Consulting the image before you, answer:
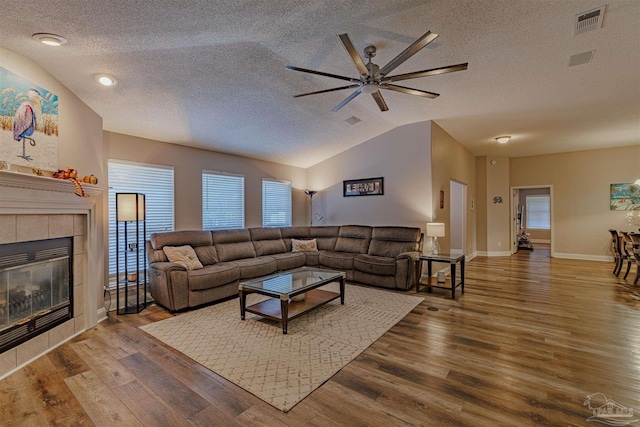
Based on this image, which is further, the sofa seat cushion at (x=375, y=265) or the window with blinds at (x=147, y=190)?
the sofa seat cushion at (x=375, y=265)

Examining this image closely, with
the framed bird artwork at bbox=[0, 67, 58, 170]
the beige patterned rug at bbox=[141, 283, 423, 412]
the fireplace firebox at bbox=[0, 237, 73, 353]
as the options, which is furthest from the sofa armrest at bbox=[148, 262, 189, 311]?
the framed bird artwork at bbox=[0, 67, 58, 170]

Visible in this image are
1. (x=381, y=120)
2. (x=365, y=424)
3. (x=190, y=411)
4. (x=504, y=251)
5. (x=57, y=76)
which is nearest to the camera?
(x=365, y=424)

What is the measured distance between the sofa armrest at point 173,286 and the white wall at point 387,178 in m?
3.75

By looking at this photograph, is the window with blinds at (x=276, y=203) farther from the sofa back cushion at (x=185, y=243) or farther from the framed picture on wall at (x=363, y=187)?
the sofa back cushion at (x=185, y=243)

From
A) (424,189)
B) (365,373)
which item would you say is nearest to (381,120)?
(424,189)

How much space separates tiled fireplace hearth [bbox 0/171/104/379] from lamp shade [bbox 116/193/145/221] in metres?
0.21

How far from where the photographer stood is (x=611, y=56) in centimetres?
312

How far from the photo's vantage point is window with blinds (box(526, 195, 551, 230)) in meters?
11.3

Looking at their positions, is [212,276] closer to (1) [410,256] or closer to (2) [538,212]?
(1) [410,256]

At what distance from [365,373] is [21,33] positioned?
3819 mm

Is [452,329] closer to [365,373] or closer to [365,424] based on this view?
[365,373]

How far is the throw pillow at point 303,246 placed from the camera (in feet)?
19.6

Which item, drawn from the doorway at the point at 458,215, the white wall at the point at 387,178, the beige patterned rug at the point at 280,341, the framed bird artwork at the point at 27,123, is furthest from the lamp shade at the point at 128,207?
the doorway at the point at 458,215

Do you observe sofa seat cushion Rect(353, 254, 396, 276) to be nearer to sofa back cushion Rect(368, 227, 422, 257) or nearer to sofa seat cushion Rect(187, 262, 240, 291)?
sofa back cushion Rect(368, 227, 422, 257)
